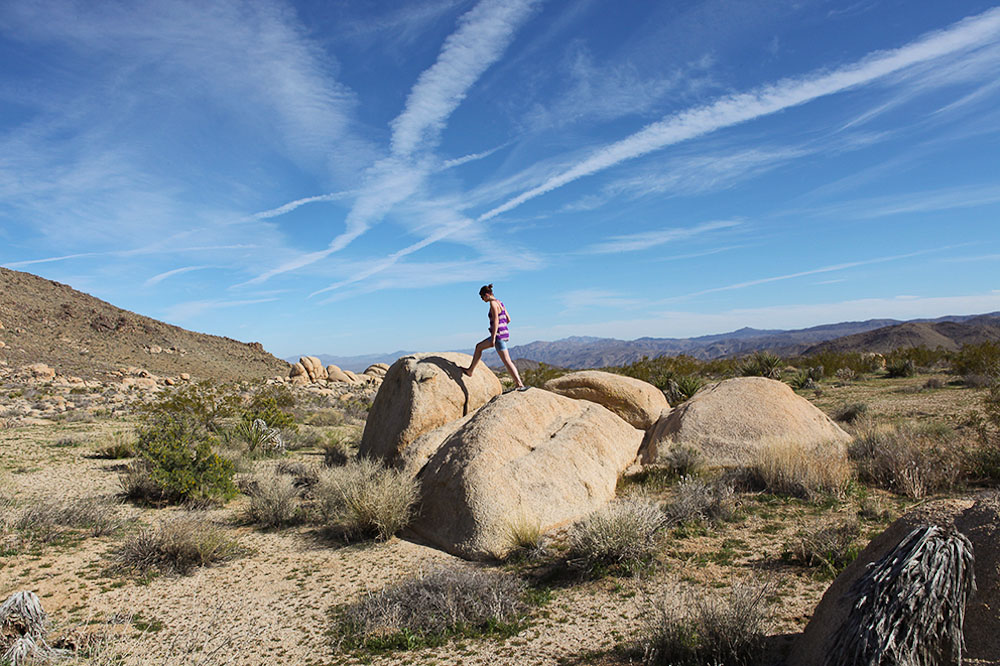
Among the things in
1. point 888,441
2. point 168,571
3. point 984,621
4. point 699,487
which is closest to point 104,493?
point 168,571

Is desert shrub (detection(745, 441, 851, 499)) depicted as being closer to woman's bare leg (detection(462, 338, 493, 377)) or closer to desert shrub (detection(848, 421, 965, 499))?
desert shrub (detection(848, 421, 965, 499))

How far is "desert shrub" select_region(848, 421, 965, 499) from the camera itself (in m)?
7.74

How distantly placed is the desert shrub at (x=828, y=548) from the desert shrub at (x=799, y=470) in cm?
198

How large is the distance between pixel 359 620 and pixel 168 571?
10.3 ft

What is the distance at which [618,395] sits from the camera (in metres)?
13.1

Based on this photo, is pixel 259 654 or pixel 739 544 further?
pixel 739 544

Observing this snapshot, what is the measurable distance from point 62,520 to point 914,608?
407 inches

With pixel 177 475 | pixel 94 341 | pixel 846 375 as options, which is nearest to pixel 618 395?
pixel 177 475

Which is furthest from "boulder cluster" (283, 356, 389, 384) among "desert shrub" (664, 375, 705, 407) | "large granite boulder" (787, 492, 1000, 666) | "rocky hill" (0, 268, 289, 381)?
"large granite boulder" (787, 492, 1000, 666)

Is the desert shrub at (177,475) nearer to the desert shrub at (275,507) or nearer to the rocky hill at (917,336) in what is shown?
the desert shrub at (275,507)

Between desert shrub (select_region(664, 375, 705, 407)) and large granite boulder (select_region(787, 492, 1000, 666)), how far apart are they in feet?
43.5

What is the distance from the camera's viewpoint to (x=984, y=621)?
284 cm

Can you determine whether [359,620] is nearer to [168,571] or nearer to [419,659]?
[419,659]

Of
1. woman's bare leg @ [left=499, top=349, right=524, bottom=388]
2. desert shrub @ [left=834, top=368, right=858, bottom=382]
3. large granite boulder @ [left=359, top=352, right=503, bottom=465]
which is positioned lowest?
desert shrub @ [left=834, top=368, right=858, bottom=382]
